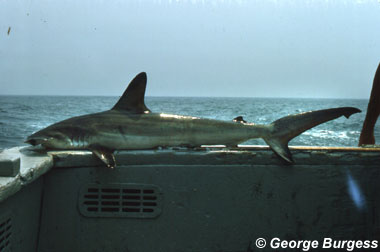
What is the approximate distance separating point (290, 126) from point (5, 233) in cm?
236

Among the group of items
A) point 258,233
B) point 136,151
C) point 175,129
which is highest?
point 175,129

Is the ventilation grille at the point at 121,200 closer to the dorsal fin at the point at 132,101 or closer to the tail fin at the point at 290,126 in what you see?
the dorsal fin at the point at 132,101

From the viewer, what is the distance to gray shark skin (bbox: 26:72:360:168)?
3.01 metres

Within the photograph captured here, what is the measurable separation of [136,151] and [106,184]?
363 millimetres

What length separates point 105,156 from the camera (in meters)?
2.78

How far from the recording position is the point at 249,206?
9.70 feet

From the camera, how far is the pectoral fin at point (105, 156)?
2.73 m

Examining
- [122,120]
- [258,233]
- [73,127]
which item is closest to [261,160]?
[258,233]

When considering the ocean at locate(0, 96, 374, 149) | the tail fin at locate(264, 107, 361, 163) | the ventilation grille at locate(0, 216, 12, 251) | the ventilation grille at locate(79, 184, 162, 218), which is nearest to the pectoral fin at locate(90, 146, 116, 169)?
the ventilation grille at locate(79, 184, 162, 218)

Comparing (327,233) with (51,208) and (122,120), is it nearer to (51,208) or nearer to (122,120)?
(122,120)

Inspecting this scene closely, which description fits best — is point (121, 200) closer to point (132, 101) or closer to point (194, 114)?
point (132, 101)

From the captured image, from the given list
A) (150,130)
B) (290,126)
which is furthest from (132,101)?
(290,126)

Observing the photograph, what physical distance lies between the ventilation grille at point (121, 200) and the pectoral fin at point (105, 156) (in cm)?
23

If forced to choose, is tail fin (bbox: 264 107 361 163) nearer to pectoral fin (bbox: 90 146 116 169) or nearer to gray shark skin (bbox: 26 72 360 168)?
gray shark skin (bbox: 26 72 360 168)
